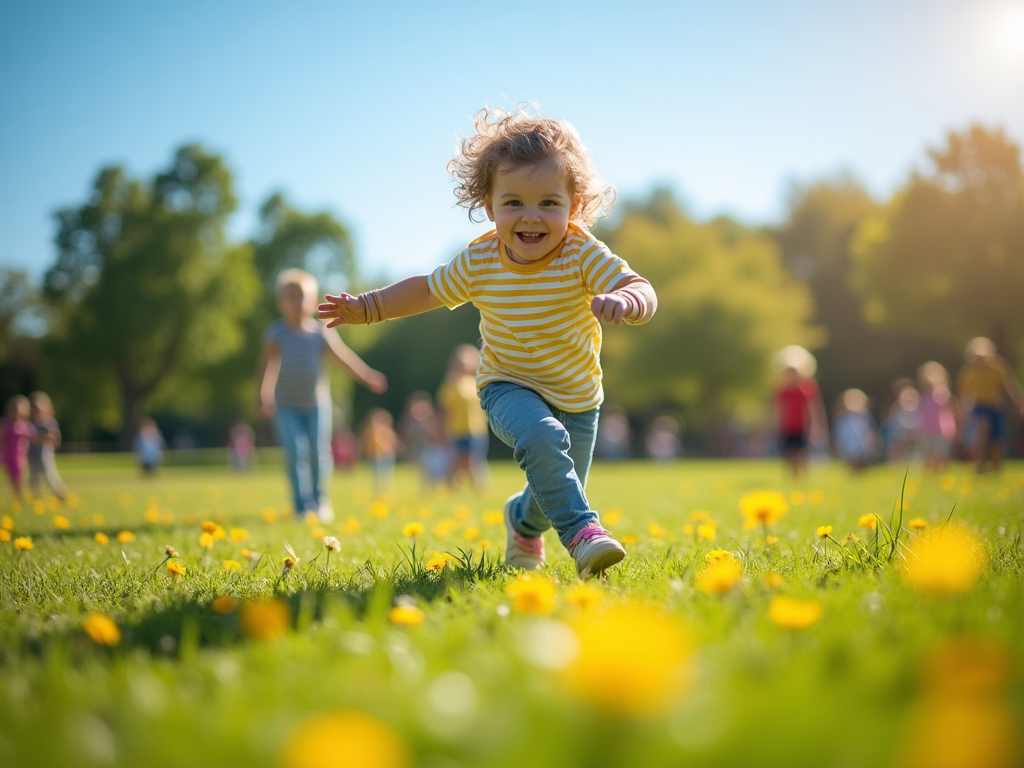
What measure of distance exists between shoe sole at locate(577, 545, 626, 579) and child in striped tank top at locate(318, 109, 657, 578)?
25cm

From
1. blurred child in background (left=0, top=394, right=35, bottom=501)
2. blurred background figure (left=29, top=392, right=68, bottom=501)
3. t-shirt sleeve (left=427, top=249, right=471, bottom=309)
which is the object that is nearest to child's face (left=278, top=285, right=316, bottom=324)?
t-shirt sleeve (left=427, top=249, right=471, bottom=309)

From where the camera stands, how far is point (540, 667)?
135cm

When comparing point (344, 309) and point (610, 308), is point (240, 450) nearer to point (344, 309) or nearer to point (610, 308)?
point (344, 309)

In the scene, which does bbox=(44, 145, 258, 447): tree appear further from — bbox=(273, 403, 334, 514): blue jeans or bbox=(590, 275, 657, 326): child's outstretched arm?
bbox=(590, 275, 657, 326): child's outstretched arm

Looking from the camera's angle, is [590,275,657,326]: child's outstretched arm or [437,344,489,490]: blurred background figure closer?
[590,275,657,326]: child's outstretched arm

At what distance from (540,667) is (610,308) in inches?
61.1

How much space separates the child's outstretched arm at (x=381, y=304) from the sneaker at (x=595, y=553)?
4.28 feet

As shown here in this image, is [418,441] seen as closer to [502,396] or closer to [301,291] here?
[301,291]

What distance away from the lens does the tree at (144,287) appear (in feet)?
130

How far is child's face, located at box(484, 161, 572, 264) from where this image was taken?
333 cm

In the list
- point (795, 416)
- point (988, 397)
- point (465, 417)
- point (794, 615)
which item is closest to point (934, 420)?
point (988, 397)

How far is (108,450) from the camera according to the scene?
58.8 metres

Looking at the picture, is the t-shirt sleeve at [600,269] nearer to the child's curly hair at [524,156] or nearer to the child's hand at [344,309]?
the child's curly hair at [524,156]

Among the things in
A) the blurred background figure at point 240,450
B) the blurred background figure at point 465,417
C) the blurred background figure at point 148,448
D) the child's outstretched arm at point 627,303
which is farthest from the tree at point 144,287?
the child's outstretched arm at point 627,303
